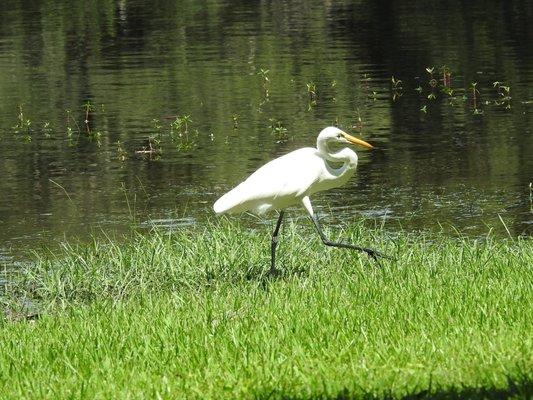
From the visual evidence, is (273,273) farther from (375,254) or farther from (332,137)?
(332,137)

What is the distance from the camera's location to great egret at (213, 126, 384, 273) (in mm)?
9867

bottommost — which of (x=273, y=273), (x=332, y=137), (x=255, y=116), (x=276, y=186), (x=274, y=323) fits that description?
(x=273, y=273)

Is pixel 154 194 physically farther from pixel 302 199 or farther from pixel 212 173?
pixel 302 199

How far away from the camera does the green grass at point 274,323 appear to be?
583 cm

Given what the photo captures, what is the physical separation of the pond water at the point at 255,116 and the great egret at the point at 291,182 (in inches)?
87.1

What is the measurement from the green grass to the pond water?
173 cm

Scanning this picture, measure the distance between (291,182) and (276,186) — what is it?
12 cm

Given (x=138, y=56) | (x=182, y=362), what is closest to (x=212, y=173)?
(x=182, y=362)

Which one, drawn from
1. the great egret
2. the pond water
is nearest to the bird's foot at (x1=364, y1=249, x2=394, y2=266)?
the great egret

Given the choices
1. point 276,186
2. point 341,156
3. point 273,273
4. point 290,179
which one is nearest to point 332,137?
point 341,156

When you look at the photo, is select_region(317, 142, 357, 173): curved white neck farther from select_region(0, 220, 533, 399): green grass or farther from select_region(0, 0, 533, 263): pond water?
select_region(0, 0, 533, 263): pond water

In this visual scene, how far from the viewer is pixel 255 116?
21469mm

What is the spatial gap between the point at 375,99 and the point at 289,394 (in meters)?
17.3

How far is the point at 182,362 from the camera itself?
21.4 feet
